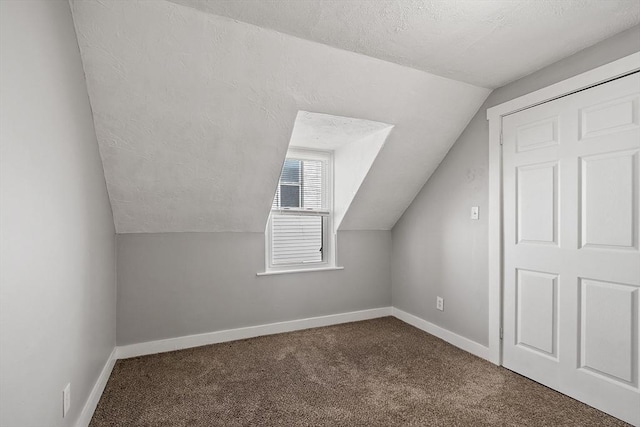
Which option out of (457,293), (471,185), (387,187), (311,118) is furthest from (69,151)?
(457,293)

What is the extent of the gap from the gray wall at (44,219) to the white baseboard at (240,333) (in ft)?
2.46

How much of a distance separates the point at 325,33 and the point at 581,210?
1.88m

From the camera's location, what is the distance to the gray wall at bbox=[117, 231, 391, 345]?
272 centimetres

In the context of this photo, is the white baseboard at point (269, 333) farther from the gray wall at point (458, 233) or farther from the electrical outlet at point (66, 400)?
the electrical outlet at point (66, 400)

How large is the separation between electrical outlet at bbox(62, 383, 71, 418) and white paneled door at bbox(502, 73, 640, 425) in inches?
107

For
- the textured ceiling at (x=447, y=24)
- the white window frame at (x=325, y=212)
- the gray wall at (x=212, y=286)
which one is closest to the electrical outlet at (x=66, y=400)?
the gray wall at (x=212, y=286)

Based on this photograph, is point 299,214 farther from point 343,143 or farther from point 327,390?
point 327,390

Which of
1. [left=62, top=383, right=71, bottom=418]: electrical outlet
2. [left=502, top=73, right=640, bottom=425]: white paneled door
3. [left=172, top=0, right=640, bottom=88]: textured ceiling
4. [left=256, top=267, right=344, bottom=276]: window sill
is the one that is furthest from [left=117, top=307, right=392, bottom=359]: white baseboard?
[left=172, top=0, right=640, bottom=88]: textured ceiling

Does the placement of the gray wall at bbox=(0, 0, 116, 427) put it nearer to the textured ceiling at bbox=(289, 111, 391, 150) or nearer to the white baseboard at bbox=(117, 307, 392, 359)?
the white baseboard at bbox=(117, 307, 392, 359)

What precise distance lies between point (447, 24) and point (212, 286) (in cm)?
263

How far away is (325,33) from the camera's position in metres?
1.88

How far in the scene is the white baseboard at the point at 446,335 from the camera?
2.68 meters

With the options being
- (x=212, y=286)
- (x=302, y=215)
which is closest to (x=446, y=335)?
(x=302, y=215)

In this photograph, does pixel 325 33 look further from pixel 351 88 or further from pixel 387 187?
pixel 387 187
